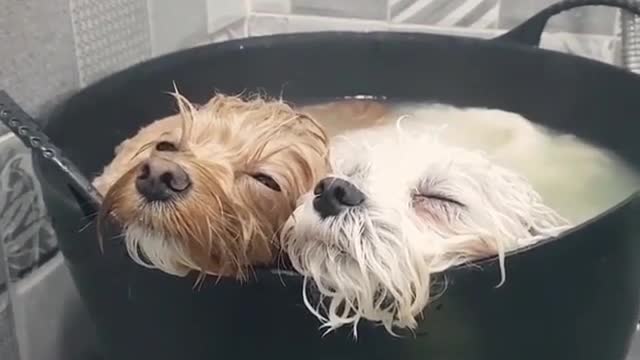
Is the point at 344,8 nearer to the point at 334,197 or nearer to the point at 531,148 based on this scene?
the point at 531,148

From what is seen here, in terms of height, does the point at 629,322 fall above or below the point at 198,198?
below

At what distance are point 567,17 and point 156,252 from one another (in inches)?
27.1

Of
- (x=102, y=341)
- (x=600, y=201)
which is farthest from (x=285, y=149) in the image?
(x=600, y=201)

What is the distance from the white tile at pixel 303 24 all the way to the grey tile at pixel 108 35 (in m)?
0.26

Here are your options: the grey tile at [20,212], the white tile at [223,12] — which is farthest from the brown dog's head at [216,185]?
the white tile at [223,12]

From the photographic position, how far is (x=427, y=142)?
28.5 inches

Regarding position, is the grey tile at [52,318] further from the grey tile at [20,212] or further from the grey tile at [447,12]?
the grey tile at [447,12]

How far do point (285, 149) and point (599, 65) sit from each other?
14.2 inches

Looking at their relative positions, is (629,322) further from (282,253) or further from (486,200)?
(282,253)

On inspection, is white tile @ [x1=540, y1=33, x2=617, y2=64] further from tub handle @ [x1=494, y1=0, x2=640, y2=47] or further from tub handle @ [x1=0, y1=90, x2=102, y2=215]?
tub handle @ [x1=0, y1=90, x2=102, y2=215]

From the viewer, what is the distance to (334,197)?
1.93 ft

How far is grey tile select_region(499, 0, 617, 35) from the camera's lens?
1130 millimetres

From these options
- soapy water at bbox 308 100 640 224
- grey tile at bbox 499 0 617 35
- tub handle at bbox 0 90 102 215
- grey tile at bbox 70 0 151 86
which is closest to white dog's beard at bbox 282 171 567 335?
tub handle at bbox 0 90 102 215

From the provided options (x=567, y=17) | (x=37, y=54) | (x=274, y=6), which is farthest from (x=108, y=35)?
(x=567, y=17)
